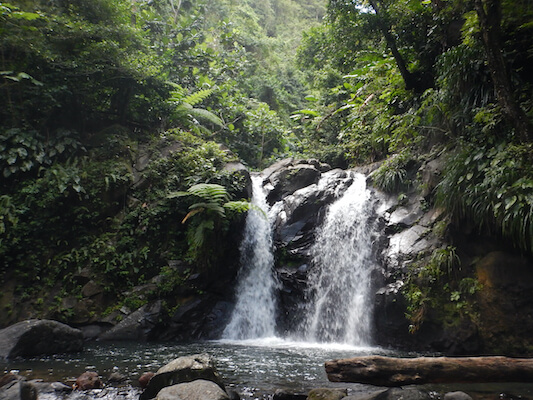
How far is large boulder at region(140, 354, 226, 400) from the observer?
3.79m

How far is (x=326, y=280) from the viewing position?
8688mm

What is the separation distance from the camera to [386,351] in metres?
6.54

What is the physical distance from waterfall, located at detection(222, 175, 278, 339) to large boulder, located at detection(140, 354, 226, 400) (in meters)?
4.95

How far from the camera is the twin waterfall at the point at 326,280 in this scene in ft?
26.0

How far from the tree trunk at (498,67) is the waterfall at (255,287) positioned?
592 cm

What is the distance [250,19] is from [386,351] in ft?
86.9

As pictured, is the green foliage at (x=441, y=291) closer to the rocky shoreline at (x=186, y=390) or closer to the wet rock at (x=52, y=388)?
the rocky shoreline at (x=186, y=390)

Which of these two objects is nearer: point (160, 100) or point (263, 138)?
point (160, 100)

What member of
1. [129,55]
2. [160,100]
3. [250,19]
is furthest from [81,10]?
[250,19]

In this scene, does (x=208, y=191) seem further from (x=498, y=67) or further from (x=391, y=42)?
(x=498, y=67)

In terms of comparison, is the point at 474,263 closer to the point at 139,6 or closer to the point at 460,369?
the point at 460,369

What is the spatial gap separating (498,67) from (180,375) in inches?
263

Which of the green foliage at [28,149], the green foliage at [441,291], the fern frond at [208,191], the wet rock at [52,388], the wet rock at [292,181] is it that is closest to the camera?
the wet rock at [52,388]

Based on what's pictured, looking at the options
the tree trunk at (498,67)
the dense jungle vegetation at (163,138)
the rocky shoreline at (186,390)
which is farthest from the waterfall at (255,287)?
the tree trunk at (498,67)
